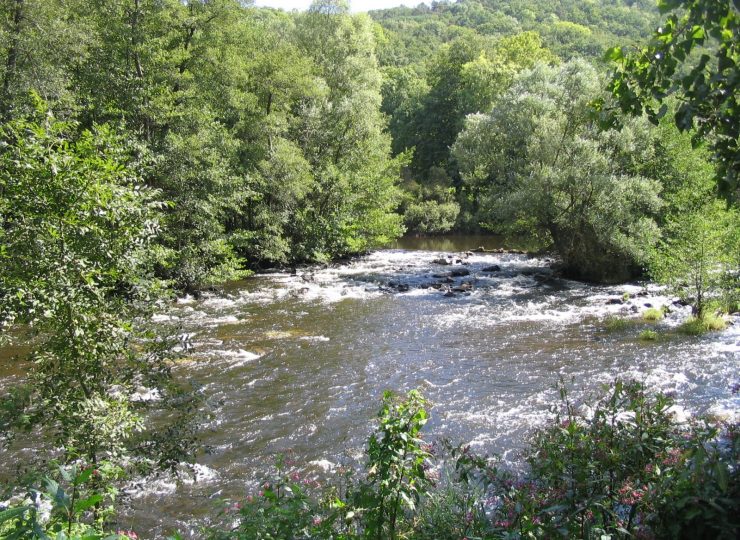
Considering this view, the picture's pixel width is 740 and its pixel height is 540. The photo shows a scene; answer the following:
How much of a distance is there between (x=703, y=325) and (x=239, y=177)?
17.3 meters

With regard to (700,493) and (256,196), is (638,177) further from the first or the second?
(700,493)

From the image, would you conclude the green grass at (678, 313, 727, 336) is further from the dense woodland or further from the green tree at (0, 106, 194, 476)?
the green tree at (0, 106, 194, 476)

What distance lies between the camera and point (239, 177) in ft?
68.4

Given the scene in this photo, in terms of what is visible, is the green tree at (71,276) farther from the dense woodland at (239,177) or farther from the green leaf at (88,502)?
the green leaf at (88,502)

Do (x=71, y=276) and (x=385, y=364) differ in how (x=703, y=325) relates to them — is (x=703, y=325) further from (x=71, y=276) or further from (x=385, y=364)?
(x=71, y=276)

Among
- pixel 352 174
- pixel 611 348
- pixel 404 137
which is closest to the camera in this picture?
pixel 611 348

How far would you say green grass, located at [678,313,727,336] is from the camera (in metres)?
Answer: 13.9

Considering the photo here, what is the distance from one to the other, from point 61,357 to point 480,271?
22871 mm

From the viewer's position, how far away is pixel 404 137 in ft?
200

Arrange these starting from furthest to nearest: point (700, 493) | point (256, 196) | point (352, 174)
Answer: point (352, 174)
point (256, 196)
point (700, 493)

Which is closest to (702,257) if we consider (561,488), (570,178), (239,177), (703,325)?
(703,325)

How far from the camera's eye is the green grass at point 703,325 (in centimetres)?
1388

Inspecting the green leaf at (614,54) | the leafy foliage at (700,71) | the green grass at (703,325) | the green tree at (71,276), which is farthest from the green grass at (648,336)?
the green tree at (71,276)

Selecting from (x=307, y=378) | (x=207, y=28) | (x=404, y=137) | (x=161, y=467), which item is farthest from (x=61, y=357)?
(x=404, y=137)
